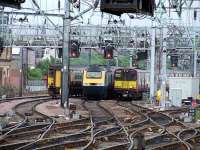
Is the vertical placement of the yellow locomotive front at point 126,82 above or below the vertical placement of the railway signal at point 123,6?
below

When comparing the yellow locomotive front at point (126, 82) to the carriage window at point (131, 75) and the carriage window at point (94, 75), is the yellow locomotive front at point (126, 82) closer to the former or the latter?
the carriage window at point (131, 75)

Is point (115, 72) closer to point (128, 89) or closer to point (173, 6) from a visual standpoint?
point (128, 89)

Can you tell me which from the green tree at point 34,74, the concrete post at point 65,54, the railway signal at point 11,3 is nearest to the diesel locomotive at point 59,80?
the concrete post at point 65,54

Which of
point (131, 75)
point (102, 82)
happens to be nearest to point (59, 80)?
point (102, 82)

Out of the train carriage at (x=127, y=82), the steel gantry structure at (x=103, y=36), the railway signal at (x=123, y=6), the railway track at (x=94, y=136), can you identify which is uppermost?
the steel gantry structure at (x=103, y=36)

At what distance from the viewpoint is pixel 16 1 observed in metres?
12.9

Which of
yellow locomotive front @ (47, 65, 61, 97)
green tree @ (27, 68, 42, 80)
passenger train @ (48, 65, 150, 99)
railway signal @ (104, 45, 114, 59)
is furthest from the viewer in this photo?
green tree @ (27, 68, 42, 80)

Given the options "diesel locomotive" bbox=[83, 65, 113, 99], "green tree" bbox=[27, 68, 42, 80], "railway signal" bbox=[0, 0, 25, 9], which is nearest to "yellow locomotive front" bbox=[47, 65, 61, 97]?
"diesel locomotive" bbox=[83, 65, 113, 99]

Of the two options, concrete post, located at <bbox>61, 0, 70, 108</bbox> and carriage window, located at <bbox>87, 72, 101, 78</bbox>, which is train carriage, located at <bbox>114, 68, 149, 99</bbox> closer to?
carriage window, located at <bbox>87, 72, 101, 78</bbox>

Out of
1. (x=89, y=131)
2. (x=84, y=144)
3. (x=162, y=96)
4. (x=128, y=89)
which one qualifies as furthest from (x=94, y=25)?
(x=84, y=144)

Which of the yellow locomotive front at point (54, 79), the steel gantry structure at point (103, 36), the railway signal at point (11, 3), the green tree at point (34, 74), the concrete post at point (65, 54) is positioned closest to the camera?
the railway signal at point (11, 3)

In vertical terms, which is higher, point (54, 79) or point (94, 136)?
point (54, 79)

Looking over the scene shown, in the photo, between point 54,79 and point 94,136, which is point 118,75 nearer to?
point 54,79

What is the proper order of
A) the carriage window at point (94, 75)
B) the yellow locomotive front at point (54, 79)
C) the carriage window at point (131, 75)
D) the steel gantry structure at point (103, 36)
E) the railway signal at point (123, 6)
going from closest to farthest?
the railway signal at point (123, 6) < the carriage window at point (94, 75) < the carriage window at point (131, 75) < the yellow locomotive front at point (54, 79) < the steel gantry structure at point (103, 36)
